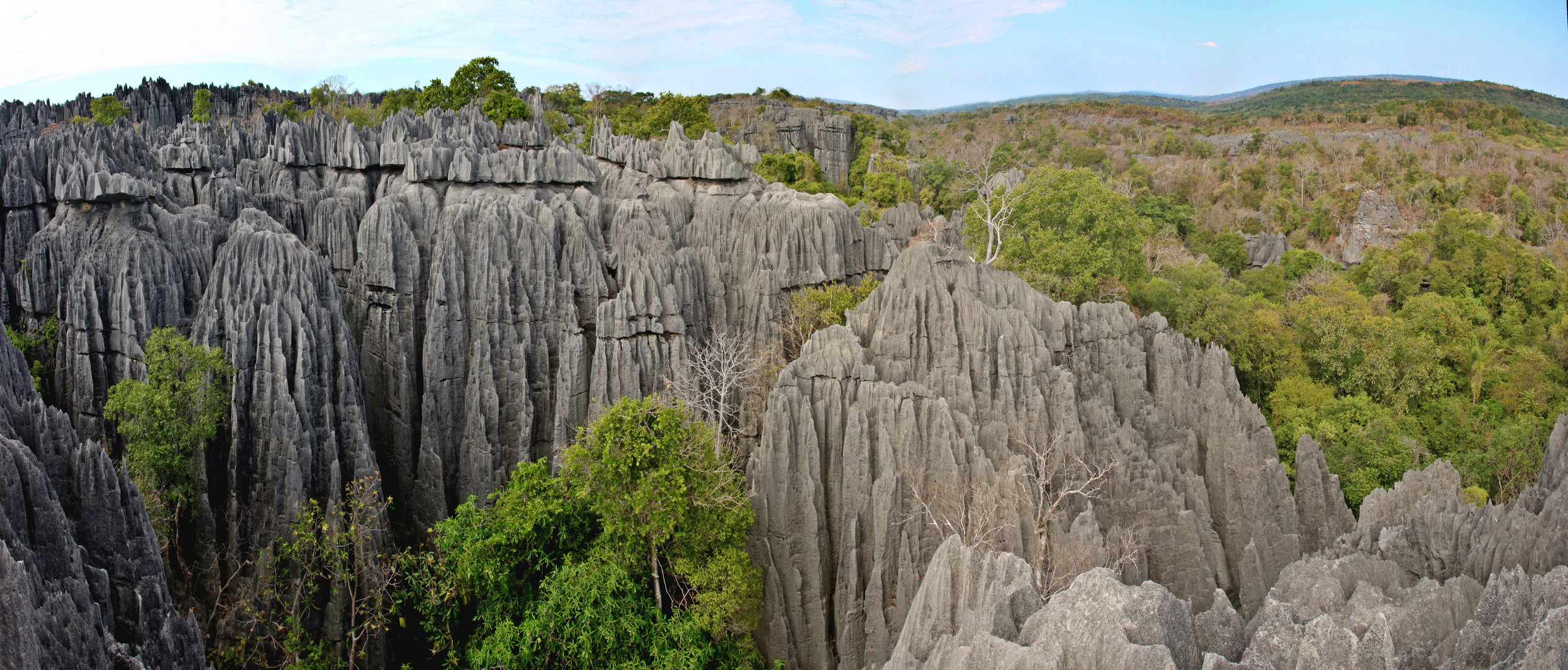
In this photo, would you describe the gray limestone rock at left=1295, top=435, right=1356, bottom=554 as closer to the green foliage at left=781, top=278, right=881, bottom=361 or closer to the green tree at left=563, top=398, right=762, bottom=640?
the green foliage at left=781, top=278, right=881, bottom=361

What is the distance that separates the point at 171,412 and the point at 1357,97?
15369 cm

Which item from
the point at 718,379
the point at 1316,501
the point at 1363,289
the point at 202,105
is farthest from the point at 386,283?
the point at 202,105

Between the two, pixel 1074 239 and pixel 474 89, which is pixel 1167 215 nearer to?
pixel 1074 239

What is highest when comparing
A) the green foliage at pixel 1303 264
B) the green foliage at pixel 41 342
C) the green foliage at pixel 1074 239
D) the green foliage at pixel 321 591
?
the green foliage at pixel 1074 239

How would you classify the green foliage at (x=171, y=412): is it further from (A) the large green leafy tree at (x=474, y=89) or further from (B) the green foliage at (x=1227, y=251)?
(B) the green foliage at (x=1227, y=251)

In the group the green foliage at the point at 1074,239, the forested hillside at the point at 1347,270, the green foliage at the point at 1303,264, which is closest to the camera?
the forested hillside at the point at 1347,270

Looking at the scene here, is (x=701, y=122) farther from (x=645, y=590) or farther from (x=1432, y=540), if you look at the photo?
(x=1432, y=540)

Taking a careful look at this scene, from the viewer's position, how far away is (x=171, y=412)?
1959 cm

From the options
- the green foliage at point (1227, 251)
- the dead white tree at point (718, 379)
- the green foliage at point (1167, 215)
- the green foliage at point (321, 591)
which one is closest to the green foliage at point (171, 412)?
the green foliage at point (321, 591)

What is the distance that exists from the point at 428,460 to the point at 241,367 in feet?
18.9

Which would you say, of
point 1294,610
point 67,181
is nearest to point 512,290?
point 67,181

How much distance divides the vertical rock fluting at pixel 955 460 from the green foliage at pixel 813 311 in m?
6.11

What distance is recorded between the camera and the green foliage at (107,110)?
2408 inches

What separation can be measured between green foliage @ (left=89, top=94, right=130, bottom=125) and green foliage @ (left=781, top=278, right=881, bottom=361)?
57.2 meters
